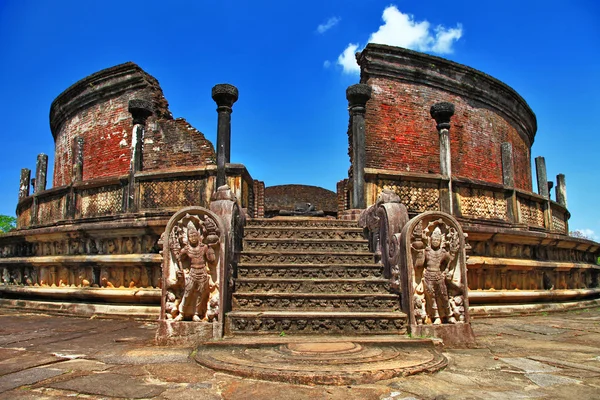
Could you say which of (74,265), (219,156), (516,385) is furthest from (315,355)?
(74,265)

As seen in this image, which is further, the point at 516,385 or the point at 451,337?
the point at 451,337

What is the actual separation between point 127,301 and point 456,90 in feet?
37.3

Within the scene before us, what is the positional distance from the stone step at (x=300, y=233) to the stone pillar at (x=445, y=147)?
195cm

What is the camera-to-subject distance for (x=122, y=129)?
44.4 feet

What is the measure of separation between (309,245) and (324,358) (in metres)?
2.52

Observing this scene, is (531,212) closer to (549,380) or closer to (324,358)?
(549,380)

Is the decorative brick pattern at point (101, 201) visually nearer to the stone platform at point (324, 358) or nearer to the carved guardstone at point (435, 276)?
the stone platform at point (324, 358)

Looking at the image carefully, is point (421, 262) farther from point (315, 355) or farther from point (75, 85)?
point (75, 85)

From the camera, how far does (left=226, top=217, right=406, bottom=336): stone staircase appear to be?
161 inches

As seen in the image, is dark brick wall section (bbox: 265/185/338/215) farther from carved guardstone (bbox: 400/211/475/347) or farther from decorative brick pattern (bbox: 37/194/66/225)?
carved guardstone (bbox: 400/211/475/347)

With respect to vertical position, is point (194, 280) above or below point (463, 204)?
below

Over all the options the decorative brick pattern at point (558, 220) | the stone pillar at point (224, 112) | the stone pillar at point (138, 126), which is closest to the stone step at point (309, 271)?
the stone pillar at point (224, 112)

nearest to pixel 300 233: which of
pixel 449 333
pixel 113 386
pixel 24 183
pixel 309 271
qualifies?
pixel 309 271

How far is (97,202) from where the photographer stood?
7.88 metres
